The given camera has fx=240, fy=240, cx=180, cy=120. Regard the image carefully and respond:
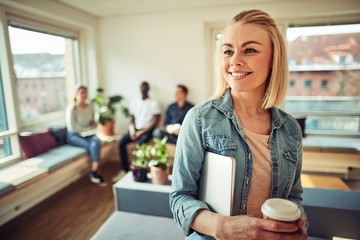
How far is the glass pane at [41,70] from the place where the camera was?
10.7ft

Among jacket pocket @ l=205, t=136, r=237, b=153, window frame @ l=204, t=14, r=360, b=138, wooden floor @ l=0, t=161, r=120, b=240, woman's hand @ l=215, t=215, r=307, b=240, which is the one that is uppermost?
window frame @ l=204, t=14, r=360, b=138

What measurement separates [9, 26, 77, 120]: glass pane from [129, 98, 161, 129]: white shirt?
1.26 m

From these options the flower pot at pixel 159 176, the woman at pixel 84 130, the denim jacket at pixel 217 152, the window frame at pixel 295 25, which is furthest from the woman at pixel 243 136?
the window frame at pixel 295 25

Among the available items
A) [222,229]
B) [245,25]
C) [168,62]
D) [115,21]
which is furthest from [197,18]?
Result: [222,229]

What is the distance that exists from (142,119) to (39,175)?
6.22ft

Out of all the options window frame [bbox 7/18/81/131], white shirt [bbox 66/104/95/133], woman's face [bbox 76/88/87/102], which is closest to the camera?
window frame [bbox 7/18/81/131]

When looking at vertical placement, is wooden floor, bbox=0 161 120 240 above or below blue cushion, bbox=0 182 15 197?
below

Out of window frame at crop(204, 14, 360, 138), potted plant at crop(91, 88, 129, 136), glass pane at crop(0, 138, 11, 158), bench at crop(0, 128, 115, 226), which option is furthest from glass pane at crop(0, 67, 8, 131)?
window frame at crop(204, 14, 360, 138)

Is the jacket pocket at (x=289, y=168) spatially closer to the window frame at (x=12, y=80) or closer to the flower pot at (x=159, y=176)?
the flower pot at (x=159, y=176)

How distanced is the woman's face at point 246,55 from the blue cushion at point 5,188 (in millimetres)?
2424

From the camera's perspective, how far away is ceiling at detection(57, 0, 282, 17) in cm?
365

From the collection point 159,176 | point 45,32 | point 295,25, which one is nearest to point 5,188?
point 159,176

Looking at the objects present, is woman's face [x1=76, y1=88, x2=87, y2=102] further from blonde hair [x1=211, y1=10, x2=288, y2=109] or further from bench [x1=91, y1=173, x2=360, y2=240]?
blonde hair [x1=211, y1=10, x2=288, y2=109]

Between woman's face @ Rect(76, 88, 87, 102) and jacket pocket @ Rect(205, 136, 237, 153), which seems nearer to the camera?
jacket pocket @ Rect(205, 136, 237, 153)
